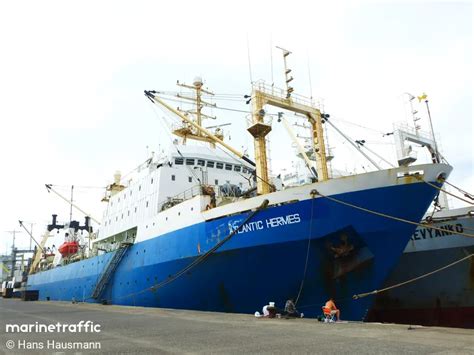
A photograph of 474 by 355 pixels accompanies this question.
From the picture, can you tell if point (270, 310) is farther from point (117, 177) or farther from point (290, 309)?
point (117, 177)

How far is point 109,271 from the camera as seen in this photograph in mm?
21531

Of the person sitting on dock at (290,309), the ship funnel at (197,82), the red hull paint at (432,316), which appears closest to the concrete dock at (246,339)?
the person sitting on dock at (290,309)

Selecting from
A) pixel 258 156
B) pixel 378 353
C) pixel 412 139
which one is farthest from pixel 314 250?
pixel 412 139

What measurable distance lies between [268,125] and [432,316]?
397 inches

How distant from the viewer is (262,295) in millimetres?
12766

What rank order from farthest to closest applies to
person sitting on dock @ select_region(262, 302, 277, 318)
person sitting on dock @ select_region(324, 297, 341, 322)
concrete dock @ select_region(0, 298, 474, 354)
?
person sitting on dock @ select_region(262, 302, 277, 318) → person sitting on dock @ select_region(324, 297, 341, 322) → concrete dock @ select_region(0, 298, 474, 354)

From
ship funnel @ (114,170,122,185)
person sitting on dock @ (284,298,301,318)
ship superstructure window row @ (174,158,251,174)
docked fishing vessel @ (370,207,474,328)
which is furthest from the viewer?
ship funnel @ (114,170,122,185)

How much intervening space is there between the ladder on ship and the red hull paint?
505 inches

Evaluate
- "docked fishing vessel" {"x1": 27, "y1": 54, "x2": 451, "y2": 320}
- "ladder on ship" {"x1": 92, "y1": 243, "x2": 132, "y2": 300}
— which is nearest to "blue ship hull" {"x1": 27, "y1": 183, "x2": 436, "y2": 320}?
"docked fishing vessel" {"x1": 27, "y1": 54, "x2": 451, "y2": 320}

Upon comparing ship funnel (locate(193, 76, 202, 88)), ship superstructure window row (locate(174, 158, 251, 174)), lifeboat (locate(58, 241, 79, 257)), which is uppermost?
ship funnel (locate(193, 76, 202, 88))

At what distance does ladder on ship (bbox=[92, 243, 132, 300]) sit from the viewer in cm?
2070

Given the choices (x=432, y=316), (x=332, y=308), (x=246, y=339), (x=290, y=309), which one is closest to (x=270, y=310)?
(x=290, y=309)

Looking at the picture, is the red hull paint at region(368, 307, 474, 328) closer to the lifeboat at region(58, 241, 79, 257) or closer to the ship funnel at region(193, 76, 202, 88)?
the ship funnel at region(193, 76, 202, 88)

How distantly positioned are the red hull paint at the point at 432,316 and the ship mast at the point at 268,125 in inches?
248
